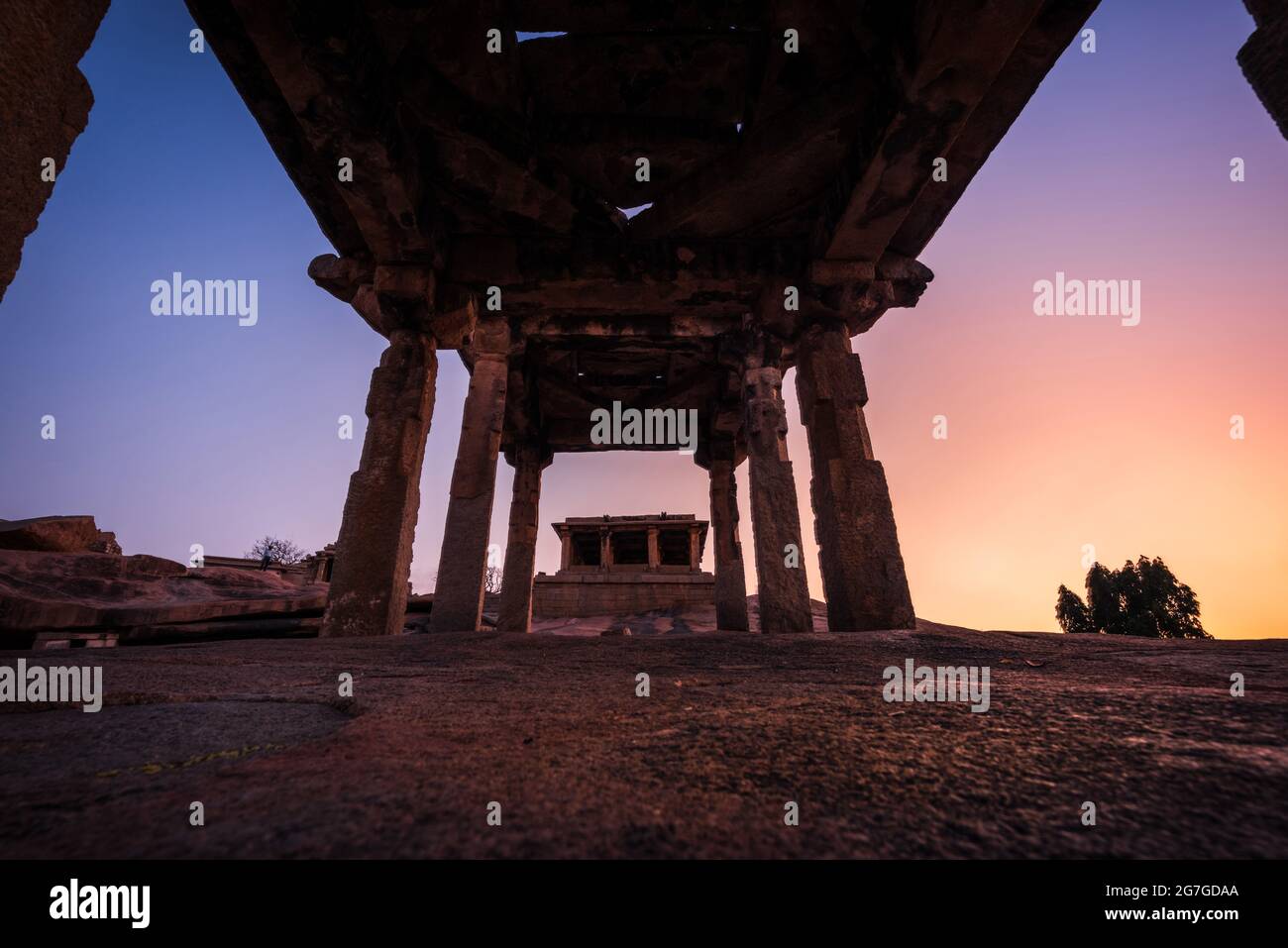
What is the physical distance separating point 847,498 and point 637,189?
3883 mm

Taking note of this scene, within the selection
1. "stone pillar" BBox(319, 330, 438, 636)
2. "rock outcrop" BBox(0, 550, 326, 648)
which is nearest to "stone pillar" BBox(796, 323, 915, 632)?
"stone pillar" BBox(319, 330, 438, 636)

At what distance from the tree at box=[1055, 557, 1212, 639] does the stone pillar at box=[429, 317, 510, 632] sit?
2340cm

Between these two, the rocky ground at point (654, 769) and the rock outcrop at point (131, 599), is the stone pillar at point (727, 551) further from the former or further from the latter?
the rocky ground at point (654, 769)

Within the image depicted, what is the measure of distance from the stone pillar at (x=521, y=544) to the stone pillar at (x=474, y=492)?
9.22 ft

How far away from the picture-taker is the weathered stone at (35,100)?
1.88m

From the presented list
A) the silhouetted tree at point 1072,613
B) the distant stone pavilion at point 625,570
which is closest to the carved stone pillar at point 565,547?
the distant stone pavilion at point 625,570

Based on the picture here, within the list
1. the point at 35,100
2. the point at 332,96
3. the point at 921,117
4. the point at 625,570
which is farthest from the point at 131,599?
the point at 625,570

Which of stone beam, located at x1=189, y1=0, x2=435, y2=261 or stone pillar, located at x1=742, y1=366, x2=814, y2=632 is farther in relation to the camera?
stone pillar, located at x1=742, y1=366, x2=814, y2=632

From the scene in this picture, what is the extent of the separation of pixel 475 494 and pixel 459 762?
5.00 metres

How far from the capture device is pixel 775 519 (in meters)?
6.01

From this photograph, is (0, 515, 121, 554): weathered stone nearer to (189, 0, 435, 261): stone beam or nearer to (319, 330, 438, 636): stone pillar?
(319, 330, 438, 636): stone pillar

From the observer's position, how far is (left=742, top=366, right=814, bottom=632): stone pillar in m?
5.77

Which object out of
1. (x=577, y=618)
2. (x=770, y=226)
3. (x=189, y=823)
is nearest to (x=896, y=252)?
(x=770, y=226)
